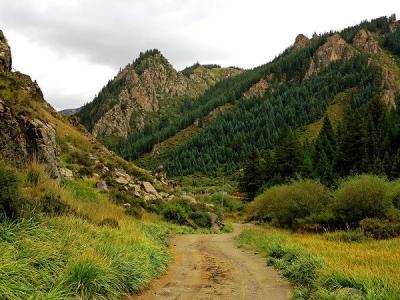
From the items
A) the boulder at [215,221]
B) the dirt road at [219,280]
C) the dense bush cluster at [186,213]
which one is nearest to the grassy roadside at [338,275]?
the dirt road at [219,280]

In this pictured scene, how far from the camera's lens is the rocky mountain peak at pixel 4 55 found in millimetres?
34250

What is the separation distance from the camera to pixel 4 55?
114 feet

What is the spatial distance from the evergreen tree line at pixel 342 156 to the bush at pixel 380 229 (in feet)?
98.2

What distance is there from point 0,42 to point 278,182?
52.9 m

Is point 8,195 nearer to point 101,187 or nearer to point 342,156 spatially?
point 101,187

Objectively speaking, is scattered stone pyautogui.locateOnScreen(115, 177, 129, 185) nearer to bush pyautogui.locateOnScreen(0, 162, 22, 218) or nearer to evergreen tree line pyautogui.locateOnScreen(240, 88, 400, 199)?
bush pyautogui.locateOnScreen(0, 162, 22, 218)

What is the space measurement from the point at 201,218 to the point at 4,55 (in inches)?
923

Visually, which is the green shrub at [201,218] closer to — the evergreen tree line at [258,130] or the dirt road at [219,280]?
the dirt road at [219,280]

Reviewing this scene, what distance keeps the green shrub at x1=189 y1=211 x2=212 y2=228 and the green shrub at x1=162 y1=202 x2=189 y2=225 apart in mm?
1944

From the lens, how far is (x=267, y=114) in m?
196

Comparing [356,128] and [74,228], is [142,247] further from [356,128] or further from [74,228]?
[356,128]

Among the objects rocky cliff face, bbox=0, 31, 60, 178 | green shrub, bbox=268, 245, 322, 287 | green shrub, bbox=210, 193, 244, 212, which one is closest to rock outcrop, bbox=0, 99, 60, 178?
rocky cliff face, bbox=0, 31, 60, 178

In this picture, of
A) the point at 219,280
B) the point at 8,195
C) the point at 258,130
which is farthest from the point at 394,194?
the point at 258,130

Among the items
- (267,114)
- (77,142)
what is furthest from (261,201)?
(267,114)
